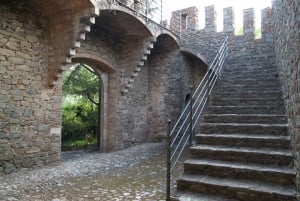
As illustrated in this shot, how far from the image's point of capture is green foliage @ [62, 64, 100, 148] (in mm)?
11492

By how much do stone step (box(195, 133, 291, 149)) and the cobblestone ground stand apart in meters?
1.02

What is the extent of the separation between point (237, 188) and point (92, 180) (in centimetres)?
257

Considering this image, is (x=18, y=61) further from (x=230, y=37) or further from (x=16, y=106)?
(x=230, y=37)

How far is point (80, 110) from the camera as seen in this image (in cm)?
1202

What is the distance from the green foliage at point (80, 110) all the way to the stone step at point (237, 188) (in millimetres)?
8398

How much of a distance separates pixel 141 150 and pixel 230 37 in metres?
4.82

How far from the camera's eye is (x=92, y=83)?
11781mm

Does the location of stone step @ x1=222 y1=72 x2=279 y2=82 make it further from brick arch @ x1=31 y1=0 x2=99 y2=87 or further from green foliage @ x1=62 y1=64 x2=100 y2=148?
green foliage @ x1=62 y1=64 x2=100 y2=148

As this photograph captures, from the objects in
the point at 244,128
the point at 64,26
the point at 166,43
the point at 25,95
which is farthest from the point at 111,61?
the point at 244,128

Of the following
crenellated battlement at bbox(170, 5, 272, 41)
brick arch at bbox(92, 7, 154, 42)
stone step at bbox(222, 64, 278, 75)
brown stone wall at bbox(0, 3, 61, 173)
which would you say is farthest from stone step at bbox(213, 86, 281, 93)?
crenellated battlement at bbox(170, 5, 272, 41)

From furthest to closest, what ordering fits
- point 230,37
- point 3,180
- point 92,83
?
point 92,83 < point 230,37 < point 3,180

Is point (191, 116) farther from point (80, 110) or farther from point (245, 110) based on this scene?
point (80, 110)

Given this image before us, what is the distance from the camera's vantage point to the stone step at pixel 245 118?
4.33 meters

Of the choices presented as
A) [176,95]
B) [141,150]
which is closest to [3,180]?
[141,150]
